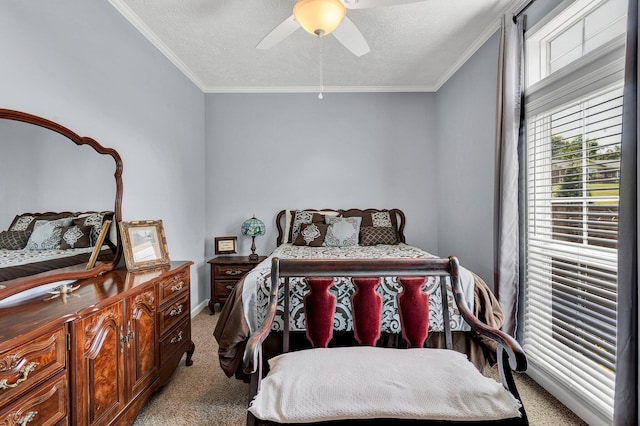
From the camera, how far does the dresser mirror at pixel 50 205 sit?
143 centimetres

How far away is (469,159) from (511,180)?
100 centimetres

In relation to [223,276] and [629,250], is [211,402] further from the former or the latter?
[629,250]

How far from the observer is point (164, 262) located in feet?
7.28

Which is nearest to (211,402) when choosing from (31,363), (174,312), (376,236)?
(174,312)

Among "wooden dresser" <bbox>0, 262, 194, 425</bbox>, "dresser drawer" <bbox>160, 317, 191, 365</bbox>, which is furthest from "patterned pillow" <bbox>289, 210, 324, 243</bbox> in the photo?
"wooden dresser" <bbox>0, 262, 194, 425</bbox>

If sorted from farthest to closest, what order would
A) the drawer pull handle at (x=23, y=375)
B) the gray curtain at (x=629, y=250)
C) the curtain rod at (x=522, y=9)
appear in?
1. the curtain rod at (x=522, y=9)
2. the gray curtain at (x=629, y=250)
3. the drawer pull handle at (x=23, y=375)

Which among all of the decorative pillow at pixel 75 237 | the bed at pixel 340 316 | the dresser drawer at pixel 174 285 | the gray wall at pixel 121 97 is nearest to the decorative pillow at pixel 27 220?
the decorative pillow at pixel 75 237

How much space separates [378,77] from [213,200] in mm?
2582

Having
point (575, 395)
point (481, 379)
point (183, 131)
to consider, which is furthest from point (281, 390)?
point (183, 131)

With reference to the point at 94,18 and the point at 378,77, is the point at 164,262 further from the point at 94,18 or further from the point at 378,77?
the point at 378,77

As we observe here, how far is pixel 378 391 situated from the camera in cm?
117

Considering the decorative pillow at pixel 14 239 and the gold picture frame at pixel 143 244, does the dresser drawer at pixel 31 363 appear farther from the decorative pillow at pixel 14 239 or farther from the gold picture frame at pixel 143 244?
the gold picture frame at pixel 143 244

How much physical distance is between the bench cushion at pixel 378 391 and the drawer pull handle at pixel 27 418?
77cm

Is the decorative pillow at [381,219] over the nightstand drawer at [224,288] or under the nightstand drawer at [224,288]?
over
